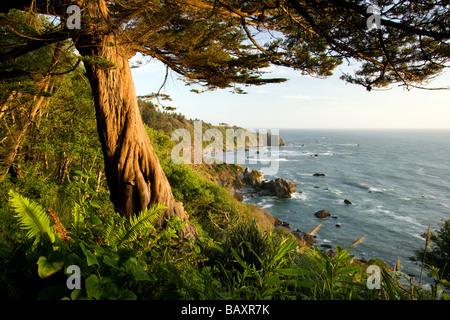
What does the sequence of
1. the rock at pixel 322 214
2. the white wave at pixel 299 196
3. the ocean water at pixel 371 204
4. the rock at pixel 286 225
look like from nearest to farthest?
the ocean water at pixel 371 204 → the rock at pixel 286 225 → the rock at pixel 322 214 → the white wave at pixel 299 196

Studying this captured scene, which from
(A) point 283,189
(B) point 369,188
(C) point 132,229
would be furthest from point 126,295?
(B) point 369,188

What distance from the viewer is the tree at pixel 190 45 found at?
305cm

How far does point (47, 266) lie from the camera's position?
96cm

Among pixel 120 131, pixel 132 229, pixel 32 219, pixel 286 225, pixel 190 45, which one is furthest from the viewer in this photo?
pixel 286 225

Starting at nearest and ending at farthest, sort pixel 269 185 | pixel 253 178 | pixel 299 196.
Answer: pixel 299 196 < pixel 269 185 < pixel 253 178

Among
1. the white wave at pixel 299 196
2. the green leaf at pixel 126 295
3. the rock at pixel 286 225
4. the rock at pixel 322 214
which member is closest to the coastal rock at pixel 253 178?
the white wave at pixel 299 196

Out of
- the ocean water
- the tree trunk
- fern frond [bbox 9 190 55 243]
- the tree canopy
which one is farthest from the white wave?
fern frond [bbox 9 190 55 243]

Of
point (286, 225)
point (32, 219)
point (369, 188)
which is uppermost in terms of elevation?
point (32, 219)

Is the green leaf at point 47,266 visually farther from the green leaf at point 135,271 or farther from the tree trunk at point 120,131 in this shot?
the tree trunk at point 120,131

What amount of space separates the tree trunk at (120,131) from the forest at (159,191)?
18mm

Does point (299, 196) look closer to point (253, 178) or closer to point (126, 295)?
point (253, 178)

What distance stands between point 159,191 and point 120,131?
1.22 metres
